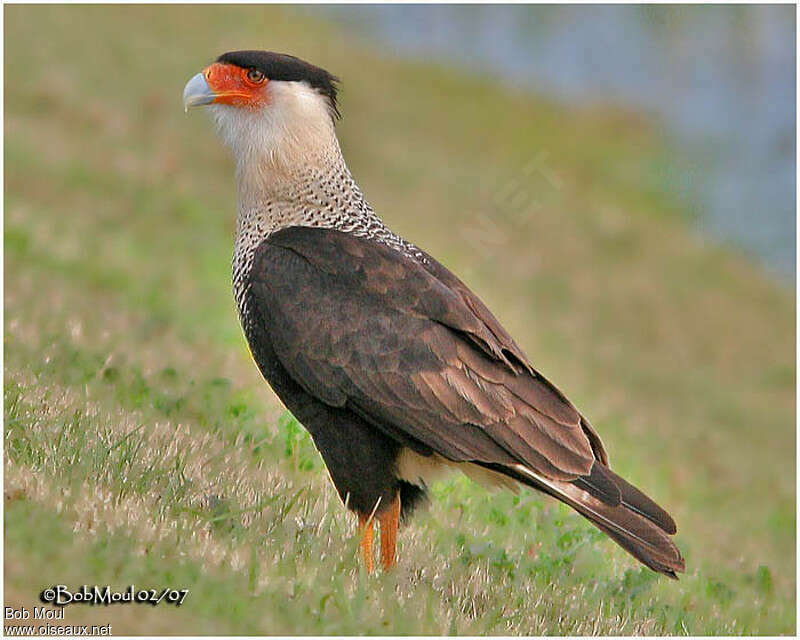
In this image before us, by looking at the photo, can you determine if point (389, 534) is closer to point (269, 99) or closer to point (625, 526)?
point (625, 526)

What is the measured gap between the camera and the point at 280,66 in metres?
4.96

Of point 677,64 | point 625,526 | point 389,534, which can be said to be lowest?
point 389,534

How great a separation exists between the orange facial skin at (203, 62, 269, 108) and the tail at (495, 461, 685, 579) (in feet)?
6.45

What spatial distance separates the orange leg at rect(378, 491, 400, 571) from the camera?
449 cm

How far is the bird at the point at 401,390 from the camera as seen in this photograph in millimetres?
4293

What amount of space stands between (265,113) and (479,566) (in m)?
2.15

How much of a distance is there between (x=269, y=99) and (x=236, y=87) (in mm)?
151

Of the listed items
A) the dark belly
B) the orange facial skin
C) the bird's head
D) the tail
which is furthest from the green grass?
the orange facial skin

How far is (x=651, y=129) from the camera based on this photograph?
23531 millimetres

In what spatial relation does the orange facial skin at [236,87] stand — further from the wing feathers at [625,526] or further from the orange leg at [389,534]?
the wing feathers at [625,526]

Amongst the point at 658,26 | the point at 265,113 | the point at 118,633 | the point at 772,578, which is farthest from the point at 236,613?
the point at 658,26

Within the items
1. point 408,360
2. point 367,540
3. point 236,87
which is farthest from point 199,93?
point 367,540

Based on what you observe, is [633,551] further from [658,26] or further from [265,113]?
[658,26]

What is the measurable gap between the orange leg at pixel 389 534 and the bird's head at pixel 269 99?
5.18ft
